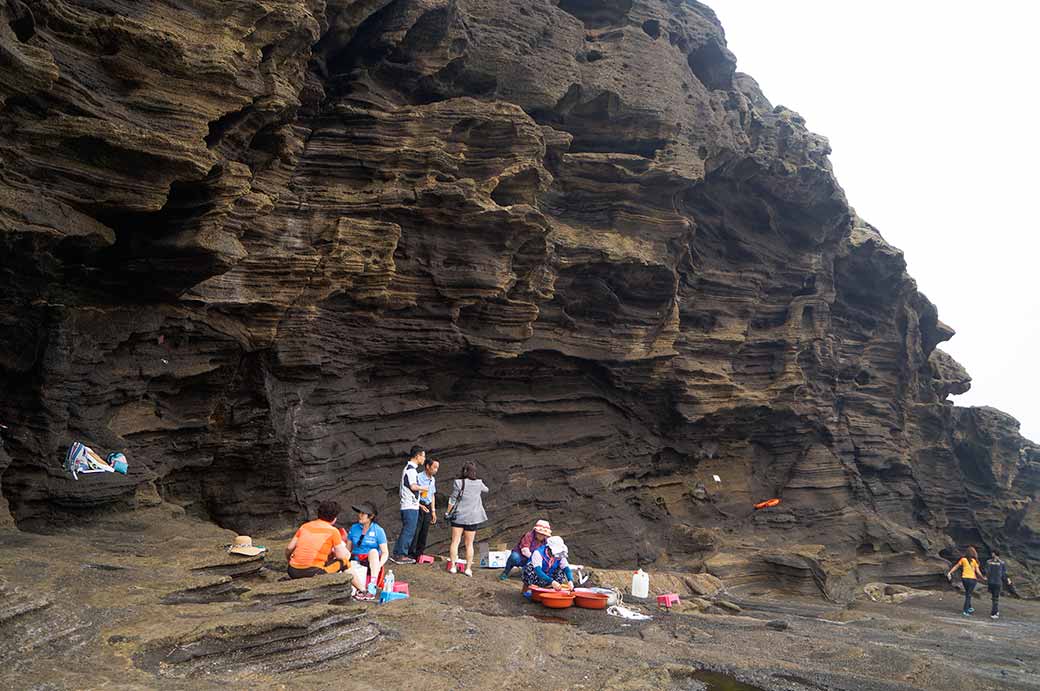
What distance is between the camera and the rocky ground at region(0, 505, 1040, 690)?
7.05 meters

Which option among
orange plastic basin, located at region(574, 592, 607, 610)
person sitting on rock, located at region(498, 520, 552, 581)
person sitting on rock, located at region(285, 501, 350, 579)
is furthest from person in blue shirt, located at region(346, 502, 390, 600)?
orange plastic basin, located at region(574, 592, 607, 610)

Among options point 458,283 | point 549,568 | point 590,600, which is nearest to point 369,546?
point 549,568

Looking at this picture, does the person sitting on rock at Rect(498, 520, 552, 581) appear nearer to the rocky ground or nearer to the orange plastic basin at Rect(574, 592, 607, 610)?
the rocky ground

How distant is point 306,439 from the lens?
17391 millimetres

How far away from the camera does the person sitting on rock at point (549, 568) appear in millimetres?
12953

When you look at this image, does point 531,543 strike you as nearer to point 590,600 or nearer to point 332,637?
point 590,600

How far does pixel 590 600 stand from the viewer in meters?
13.0

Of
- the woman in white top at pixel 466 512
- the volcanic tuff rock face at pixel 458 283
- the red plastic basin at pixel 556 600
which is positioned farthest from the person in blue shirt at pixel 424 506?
the volcanic tuff rock face at pixel 458 283

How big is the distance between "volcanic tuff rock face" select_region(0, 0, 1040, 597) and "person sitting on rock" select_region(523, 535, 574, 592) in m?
6.29

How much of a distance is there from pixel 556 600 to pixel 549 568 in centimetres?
69

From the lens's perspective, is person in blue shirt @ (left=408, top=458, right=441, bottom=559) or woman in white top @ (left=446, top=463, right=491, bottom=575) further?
person in blue shirt @ (left=408, top=458, right=441, bottom=559)

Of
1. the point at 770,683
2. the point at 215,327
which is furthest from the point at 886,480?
the point at 215,327

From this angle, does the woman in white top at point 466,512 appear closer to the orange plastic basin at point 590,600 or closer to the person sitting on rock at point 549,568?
the person sitting on rock at point 549,568

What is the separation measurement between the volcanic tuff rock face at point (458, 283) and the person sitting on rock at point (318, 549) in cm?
→ 463
